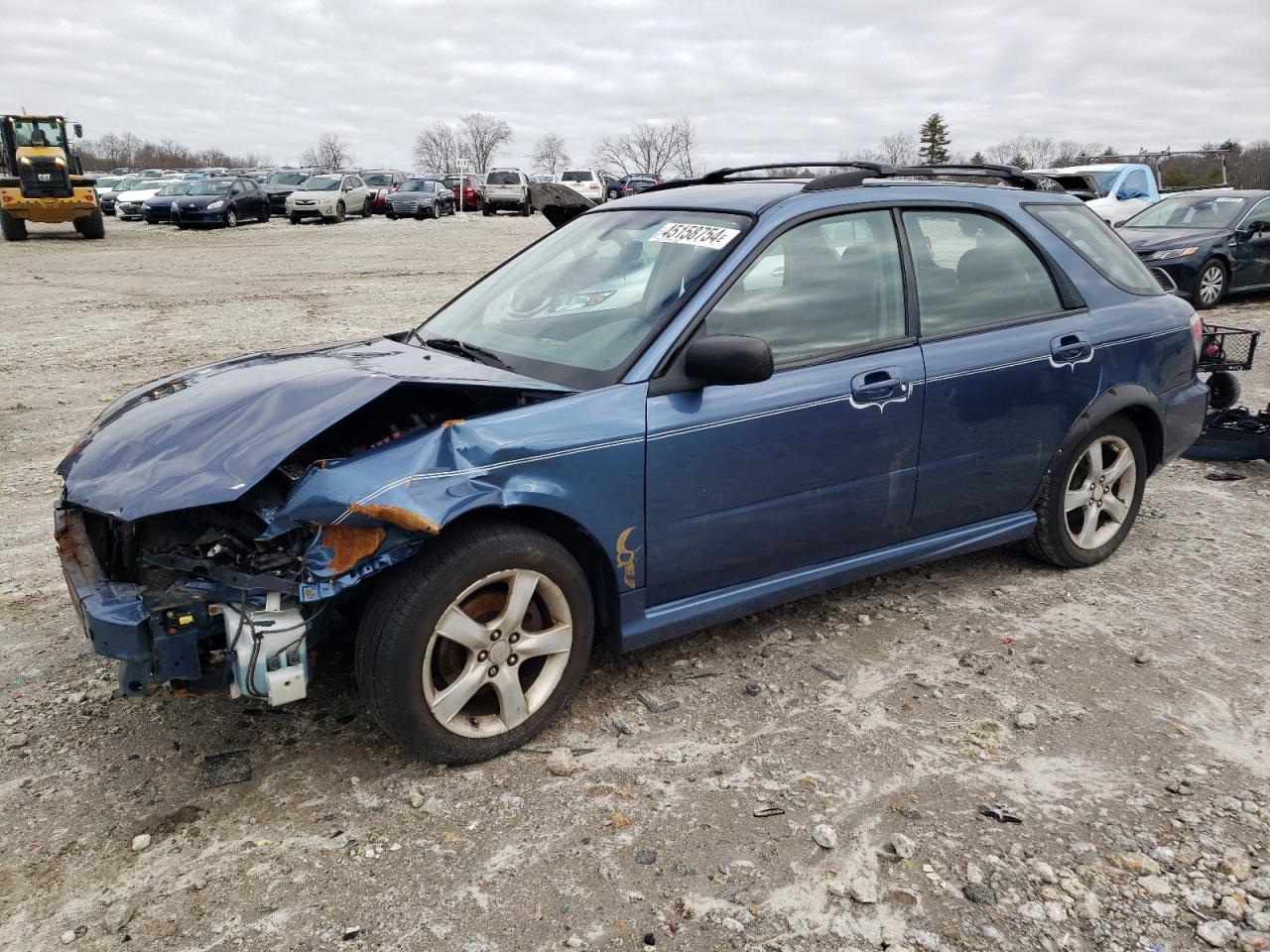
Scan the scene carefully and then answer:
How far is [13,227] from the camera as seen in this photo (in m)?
24.7

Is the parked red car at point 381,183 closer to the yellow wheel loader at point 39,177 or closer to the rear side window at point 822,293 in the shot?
the yellow wheel loader at point 39,177

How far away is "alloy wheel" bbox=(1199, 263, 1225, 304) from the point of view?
12.3 m

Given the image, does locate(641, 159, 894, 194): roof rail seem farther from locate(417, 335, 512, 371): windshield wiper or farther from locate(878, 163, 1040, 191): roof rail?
locate(417, 335, 512, 371): windshield wiper

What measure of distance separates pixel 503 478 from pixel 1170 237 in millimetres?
12568

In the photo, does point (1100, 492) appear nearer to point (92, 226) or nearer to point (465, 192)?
point (92, 226)

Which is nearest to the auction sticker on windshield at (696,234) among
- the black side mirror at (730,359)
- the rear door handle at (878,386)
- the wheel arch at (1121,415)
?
the black side mirror at (730,359)

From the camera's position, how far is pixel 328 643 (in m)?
3.18

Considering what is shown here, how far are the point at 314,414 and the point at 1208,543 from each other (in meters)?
4.24

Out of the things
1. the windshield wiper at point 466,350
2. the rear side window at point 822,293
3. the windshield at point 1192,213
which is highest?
the windshield at point 1192,213

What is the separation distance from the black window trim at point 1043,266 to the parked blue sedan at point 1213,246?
9.19 metres

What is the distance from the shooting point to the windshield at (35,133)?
24.1 meters

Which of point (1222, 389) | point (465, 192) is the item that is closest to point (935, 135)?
point (465, 192)

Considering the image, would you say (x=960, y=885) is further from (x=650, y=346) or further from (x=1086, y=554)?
(x=1086, y=554)

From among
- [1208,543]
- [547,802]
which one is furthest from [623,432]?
[1208,543]
